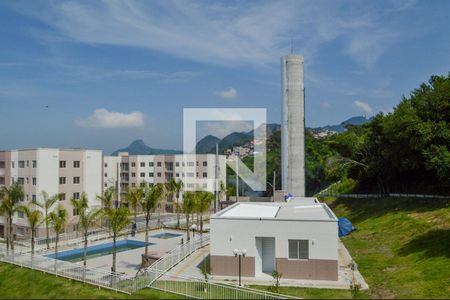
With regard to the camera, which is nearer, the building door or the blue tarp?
the building door

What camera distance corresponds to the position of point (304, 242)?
57.3ft

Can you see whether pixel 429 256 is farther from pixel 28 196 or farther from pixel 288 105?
pixel 28 196

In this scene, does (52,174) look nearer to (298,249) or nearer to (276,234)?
(276,234)

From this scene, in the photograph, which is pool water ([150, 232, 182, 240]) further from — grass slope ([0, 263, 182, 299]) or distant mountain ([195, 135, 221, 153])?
distant mountain ([195, 135, 221, 153])

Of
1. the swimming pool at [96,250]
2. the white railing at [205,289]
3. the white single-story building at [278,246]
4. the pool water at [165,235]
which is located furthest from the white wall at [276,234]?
the pool water at [165,235]

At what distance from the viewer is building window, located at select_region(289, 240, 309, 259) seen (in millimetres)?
17406

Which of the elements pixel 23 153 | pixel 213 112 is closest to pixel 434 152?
pixel 213 112

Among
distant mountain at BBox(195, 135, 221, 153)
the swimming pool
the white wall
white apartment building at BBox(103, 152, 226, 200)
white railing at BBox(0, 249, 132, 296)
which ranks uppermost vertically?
distant mountain at BBox(195, 135, 221, 153)

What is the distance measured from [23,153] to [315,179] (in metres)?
43.9

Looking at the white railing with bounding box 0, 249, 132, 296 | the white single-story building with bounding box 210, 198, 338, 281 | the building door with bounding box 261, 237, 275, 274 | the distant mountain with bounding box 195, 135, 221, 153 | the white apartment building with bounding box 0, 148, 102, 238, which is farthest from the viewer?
the distant mountain with bounding box 195, 135, 221, 153

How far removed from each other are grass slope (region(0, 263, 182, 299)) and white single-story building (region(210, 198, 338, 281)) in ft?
11.9

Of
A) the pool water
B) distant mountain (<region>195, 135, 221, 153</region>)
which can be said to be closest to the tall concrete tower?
the pool water

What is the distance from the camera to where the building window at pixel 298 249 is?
17.4 m

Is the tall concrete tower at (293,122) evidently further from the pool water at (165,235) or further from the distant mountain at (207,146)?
the distant mountain at (207,146)
